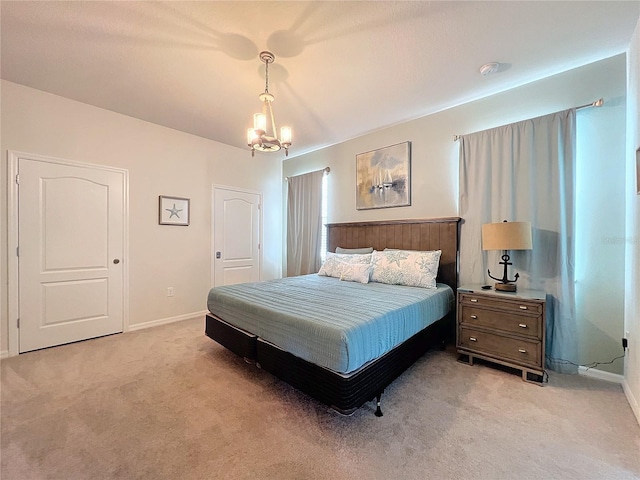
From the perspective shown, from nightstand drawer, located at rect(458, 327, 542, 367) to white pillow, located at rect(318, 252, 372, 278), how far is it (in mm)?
1332

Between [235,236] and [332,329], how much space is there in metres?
3.33

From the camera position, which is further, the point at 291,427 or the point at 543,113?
the point at 543,113

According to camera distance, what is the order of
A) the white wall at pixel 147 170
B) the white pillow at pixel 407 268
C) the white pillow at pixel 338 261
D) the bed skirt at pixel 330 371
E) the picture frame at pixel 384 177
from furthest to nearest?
the picture frame at pixel 384 177
the white pillow at pixel 338 261
the white pillow at pixel 407 268
the white wall at pixel 147 170
the bed skirt at pixel 330 371

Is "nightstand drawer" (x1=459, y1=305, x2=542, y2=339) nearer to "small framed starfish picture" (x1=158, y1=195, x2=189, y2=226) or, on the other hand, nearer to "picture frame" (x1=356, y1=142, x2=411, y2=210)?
"picture frame" (x1=356, y1=142, x2=411, y2=210)

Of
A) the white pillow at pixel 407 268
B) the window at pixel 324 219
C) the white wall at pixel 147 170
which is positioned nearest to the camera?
the white wall at pixel 147 170

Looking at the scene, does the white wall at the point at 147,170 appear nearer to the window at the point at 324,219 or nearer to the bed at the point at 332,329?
the window at the point at 324,219

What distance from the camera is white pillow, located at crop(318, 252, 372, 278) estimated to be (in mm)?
3441

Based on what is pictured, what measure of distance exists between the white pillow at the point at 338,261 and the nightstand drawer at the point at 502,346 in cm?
133

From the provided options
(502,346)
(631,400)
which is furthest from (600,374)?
(502,346)

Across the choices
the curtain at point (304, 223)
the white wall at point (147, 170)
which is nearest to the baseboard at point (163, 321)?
the white wall at point (147, 170)

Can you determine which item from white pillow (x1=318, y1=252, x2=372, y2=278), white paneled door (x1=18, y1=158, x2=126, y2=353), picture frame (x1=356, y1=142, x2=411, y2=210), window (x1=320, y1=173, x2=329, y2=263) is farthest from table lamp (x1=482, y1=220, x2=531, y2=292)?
white paneled door (x1=18, y1=158, x2=126, y2=353)

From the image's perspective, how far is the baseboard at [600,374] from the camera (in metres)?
2.18

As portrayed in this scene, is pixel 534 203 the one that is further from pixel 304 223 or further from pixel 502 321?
pixel 304 223

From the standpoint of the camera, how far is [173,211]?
12.6 feet
